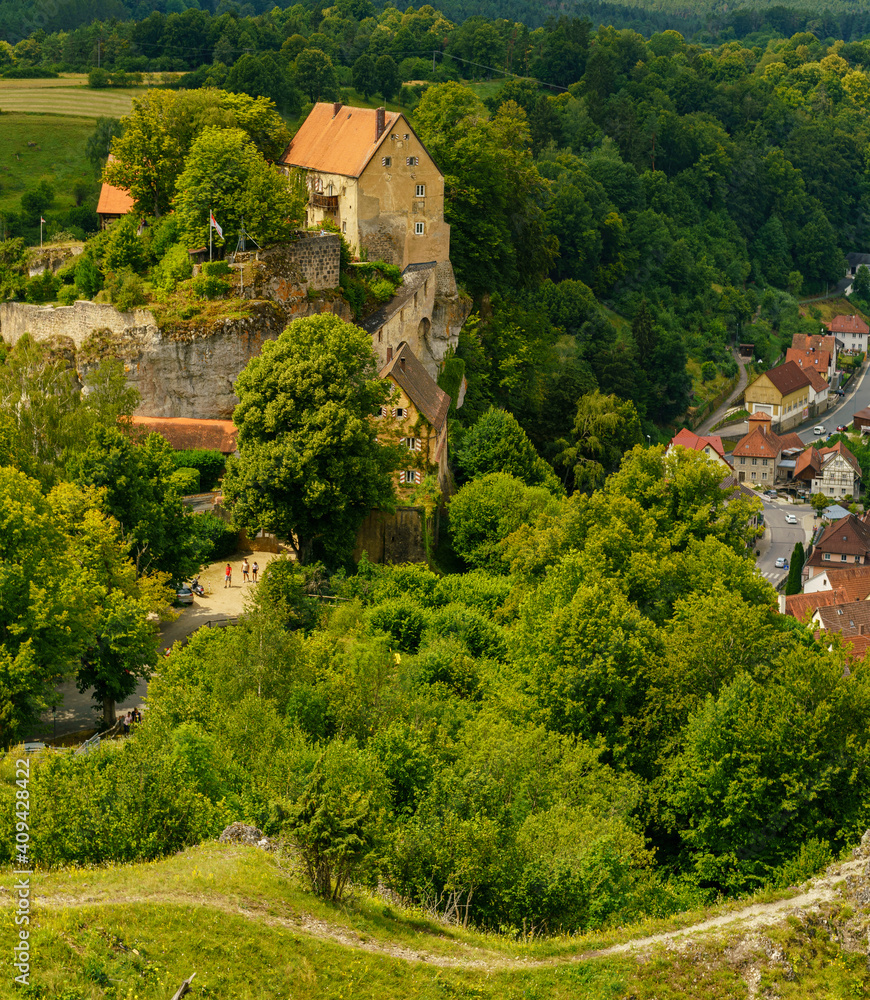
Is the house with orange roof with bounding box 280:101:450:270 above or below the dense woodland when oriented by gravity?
above

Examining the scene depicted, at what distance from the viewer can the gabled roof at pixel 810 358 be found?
119250mm

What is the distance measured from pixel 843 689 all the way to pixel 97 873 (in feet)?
55.2

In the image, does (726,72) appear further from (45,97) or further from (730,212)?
(45,97)

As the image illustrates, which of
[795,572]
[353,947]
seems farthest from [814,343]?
[353,947]

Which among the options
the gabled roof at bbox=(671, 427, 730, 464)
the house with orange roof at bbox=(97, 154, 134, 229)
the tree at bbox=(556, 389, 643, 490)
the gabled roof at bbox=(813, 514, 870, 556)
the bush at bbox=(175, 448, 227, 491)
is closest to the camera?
the bush at bbox=(175, 448, 227, 491)

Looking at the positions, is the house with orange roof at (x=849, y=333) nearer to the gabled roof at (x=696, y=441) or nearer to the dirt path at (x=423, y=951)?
the gabled roof at (x=696, y=441)

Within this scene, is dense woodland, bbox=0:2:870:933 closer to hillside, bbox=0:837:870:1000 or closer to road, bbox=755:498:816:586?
hillside, bbox=0:837:870:1000

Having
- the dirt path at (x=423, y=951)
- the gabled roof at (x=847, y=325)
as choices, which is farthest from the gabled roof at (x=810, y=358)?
the dirt path at (x=423, y=951)

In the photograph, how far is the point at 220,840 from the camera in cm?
2212

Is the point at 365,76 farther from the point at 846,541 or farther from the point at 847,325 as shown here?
the point at 847,325

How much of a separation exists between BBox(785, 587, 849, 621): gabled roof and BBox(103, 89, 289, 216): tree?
3528cm

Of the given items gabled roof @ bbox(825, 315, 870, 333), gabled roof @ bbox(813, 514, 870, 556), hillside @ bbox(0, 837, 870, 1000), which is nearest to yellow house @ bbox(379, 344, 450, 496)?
hillside @ bbox(0, 837, 870, 1000)

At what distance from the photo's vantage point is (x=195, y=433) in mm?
49656

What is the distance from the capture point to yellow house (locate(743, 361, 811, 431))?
109 meters
